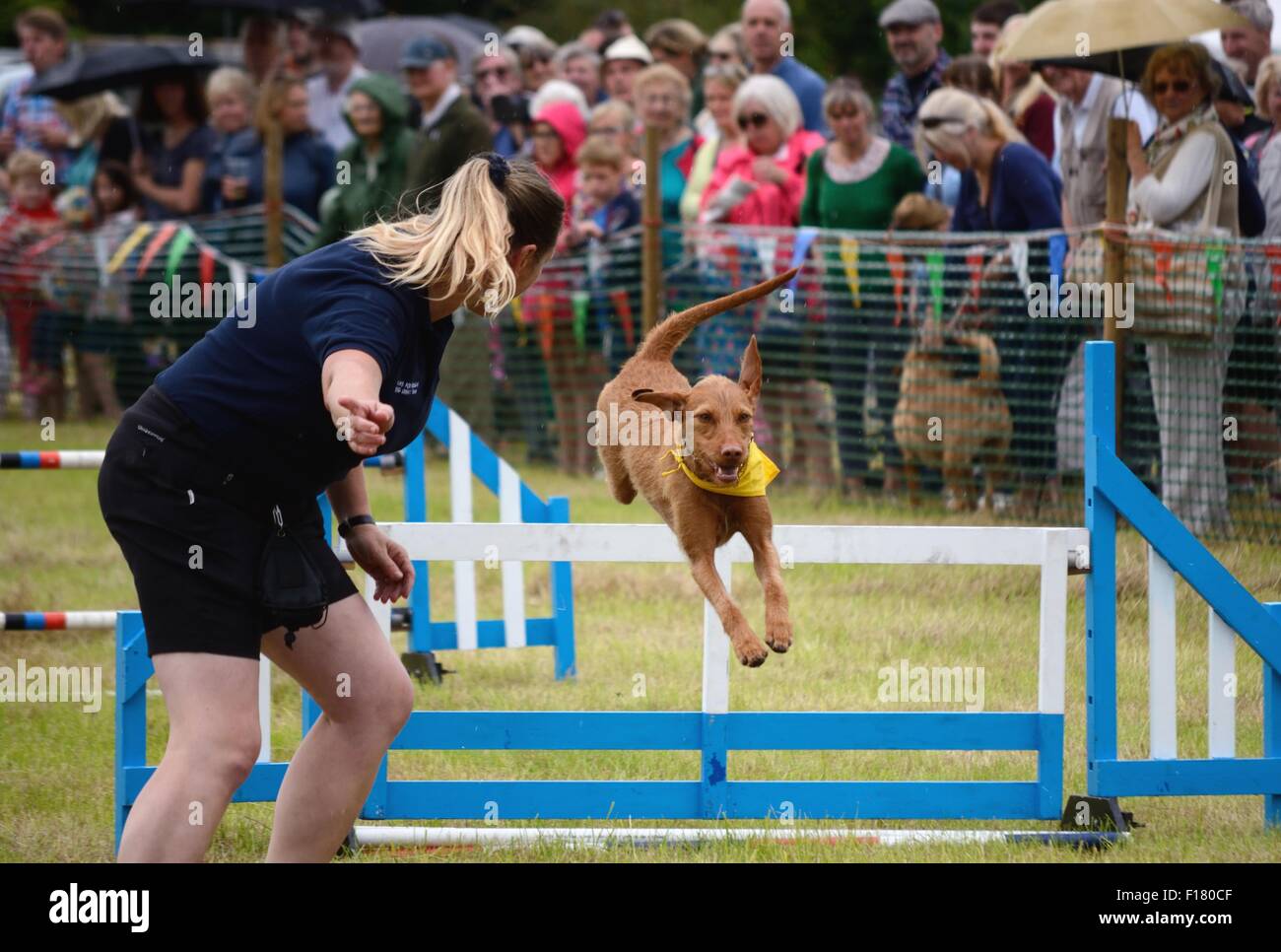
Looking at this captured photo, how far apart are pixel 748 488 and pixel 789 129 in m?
6.82

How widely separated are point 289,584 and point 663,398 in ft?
3.05

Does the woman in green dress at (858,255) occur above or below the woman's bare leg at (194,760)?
above

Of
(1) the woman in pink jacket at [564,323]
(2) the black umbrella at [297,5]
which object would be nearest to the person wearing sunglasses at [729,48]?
(1) the woman in pink jacket at [564,323]

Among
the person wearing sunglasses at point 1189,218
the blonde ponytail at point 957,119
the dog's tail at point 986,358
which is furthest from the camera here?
the blonde ponytail at point 957,119

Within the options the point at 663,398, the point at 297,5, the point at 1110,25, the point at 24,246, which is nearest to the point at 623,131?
the point at 1110,25

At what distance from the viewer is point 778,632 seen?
362 centimetres

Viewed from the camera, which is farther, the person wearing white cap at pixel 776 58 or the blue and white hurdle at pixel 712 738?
the person wearing white cap at pixel 776 58

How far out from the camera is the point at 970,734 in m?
4.68

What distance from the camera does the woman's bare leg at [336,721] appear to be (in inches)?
146

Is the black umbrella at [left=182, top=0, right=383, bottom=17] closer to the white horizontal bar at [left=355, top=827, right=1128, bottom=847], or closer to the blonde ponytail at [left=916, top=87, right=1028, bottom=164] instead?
the blonde ponytail at [left=916, top=87, right=1028, bottom=164]

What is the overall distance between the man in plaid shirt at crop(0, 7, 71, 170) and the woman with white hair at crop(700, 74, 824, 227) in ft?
27.1

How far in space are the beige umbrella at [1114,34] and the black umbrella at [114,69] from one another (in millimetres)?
8392

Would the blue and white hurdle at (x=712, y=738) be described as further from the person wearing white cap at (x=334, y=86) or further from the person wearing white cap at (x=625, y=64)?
the person wearing white cap at (x=334, y=86)

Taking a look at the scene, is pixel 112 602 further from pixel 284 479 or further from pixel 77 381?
pixel 77 381
